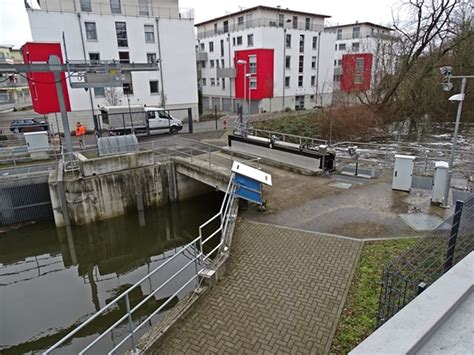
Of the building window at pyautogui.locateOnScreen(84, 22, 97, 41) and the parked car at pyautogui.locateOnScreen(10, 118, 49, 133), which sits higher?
the building window at pyautogui.locateOnScreen(84, 22, 97, 41)

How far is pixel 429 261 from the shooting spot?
19.4 feet

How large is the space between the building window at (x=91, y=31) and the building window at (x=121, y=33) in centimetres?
190

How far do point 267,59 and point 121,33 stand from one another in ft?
57.3

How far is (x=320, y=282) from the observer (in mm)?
6926

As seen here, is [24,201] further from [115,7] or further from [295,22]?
[295,22]

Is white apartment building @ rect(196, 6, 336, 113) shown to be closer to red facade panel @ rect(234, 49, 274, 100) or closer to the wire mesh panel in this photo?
red facade panel @ rect(234, 49, 274, 100)

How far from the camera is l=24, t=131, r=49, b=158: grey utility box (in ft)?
59.5

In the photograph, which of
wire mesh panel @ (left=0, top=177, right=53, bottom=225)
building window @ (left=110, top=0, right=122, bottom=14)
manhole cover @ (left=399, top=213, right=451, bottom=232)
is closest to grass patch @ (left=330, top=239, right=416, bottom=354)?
manhole cover @ (left=399, top=213, right=451, bottom=232)

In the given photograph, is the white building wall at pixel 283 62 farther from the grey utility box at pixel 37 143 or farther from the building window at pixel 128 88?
the grey utility box at pixel 37 143

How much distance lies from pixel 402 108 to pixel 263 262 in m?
30.4

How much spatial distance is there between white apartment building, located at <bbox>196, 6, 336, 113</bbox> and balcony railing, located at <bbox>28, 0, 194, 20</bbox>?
988cm

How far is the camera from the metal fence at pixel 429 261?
187 inches

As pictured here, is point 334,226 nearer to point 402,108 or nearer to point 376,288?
point 376,288

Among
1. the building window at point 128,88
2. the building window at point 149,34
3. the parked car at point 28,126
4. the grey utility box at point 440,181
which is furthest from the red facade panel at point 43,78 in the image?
the grey utility box at point 440,181
